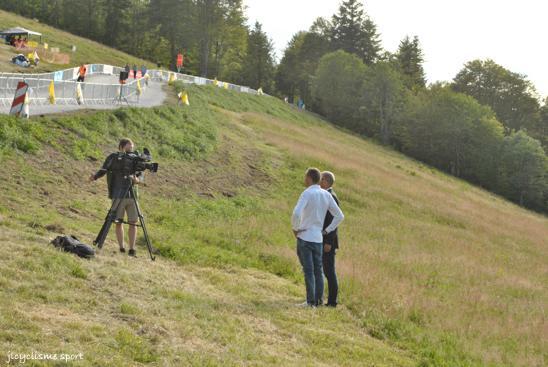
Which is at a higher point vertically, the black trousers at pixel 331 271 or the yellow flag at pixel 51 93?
the yellow flag at pixel 51 93

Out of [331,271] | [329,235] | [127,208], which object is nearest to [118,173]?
[127,208]

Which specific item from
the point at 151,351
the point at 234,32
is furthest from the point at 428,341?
the point at 234,32

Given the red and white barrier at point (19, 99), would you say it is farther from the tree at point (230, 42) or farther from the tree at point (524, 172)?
the tree at point (524, 172)

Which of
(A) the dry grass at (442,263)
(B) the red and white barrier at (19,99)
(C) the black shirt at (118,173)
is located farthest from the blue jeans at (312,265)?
(B) the red and white barrier at (19,99)

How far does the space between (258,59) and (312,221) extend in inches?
3508

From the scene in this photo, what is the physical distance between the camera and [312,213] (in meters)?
8.85

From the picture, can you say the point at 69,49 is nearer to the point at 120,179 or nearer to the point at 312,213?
the point at 120,179

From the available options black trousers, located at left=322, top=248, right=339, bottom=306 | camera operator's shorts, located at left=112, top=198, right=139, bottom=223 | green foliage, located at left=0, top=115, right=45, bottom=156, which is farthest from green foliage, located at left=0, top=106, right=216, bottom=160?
black trousers, located at left=322, top=248, right=339, bottom=306

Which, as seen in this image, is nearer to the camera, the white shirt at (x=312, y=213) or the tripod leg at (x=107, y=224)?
the white shirt at (x=312, y=213)

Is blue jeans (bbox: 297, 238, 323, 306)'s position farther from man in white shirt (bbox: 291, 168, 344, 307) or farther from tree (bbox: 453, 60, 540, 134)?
tree (bbox: 453, 60, 540, 134)

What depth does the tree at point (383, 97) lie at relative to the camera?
73.9 metres

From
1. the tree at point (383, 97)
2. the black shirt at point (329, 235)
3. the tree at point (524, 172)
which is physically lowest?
the black shirt at point (329, 235)

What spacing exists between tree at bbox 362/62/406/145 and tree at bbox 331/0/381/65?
21.0 m

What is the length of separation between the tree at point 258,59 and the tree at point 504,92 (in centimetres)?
3303
